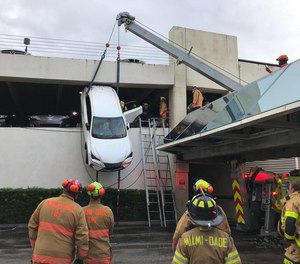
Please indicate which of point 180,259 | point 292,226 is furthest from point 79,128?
point 180,259

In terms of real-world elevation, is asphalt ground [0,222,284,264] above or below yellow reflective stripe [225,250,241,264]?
below

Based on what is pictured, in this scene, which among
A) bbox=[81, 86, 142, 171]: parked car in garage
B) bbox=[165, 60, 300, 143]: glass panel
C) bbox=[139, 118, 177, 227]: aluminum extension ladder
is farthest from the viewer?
bbox=[139, 118, 177, 227]: aluminum extension ladder

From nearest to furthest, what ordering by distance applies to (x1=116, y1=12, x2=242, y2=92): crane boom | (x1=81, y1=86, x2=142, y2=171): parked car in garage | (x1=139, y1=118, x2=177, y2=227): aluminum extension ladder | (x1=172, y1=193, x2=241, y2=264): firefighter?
1. (x1=172, y1=193, x2=241, y2=264): firefighter
2. (x1=81, y1=86, x2=142, y2=171): parked car in garage
3. (x1=139, y1=118, x2=177, y2=227): aluminum extension ladder
4. (x1=116, y1=12, x2=242, y2=92): crane boom

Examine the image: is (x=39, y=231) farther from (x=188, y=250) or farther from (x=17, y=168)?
(x=17, y=168)

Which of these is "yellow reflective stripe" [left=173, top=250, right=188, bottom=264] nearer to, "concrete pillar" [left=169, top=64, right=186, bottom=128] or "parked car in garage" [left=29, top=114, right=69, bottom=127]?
"parked car in garage" [left=29, top=114, right=69, bottom=127]

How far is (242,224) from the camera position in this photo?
13062 millimetres

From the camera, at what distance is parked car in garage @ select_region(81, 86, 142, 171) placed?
14125 mm

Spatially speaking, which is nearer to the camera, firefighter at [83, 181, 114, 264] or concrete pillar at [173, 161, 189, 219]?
firefighter at [83, 181, 114, 264]

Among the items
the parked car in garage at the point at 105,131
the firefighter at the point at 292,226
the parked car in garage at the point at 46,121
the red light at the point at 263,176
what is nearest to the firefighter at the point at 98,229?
the firefighter at the point at 292,226

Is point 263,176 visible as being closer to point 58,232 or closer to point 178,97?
point 178,97

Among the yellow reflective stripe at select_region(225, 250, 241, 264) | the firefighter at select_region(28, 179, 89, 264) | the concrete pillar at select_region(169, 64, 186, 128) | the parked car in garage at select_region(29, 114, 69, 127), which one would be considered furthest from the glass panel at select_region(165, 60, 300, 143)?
the parked car in garage at select_region(29, 114, 69, 127)

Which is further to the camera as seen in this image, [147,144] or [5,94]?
[5,94]

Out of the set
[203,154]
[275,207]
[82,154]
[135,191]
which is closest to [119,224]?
[135,191]

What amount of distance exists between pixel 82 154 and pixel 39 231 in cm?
1212
